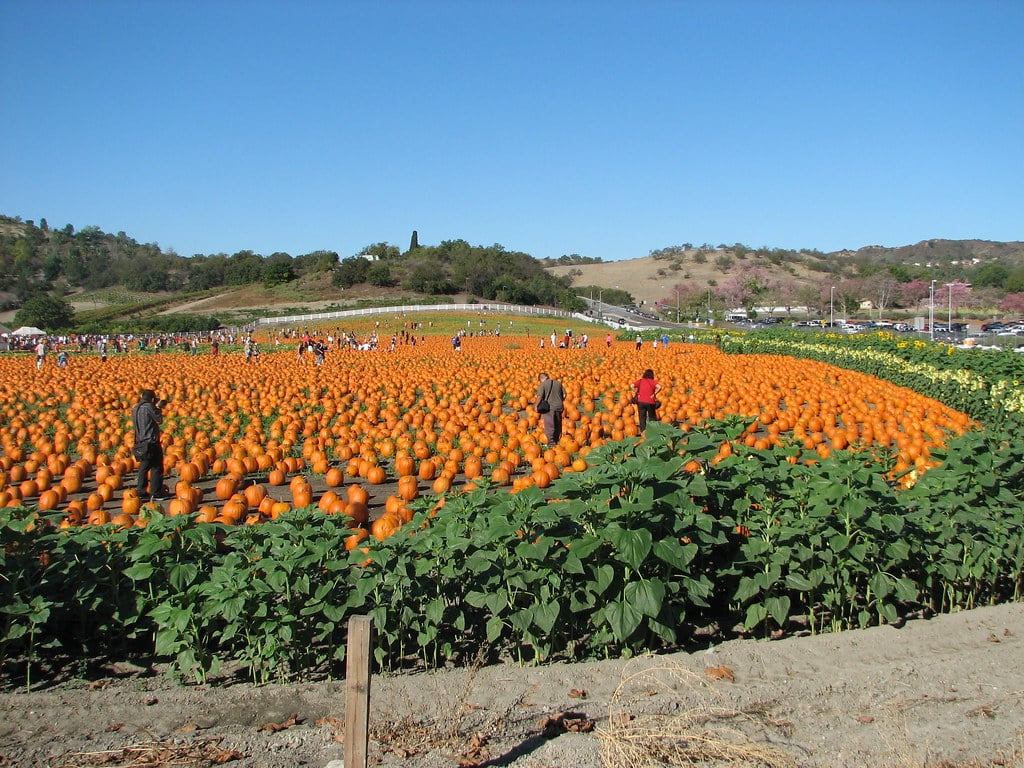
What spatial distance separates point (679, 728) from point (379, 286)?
116 meters

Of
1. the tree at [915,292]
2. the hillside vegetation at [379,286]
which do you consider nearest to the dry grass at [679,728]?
the hillside vegetation at [379,286]

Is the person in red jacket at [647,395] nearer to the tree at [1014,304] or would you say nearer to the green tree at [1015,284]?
the tree at [1014,304]

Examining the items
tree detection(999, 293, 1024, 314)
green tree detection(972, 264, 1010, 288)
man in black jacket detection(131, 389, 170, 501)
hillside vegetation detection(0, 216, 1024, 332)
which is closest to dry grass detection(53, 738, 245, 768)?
man in black jacket detection(131, 389, 170, 501)

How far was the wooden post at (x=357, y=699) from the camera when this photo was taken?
11.8 feet

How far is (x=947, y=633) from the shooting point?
610 centimetres

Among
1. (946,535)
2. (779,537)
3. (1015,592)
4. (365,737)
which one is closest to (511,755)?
(365,737)

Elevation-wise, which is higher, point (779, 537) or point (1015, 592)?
point (779, 537)

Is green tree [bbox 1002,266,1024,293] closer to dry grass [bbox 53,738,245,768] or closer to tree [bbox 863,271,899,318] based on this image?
tree [bbox 863,271,899,318]

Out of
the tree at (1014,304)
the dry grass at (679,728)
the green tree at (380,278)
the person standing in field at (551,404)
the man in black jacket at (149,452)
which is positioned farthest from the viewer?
the green tree at (380,278)

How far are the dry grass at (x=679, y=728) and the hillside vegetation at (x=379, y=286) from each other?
288ft

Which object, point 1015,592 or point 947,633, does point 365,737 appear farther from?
point 1015,592

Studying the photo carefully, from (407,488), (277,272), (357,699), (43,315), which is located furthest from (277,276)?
(357,699)

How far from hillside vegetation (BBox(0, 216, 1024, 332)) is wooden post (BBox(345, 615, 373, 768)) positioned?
88.3 m

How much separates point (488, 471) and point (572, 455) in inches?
58.6
